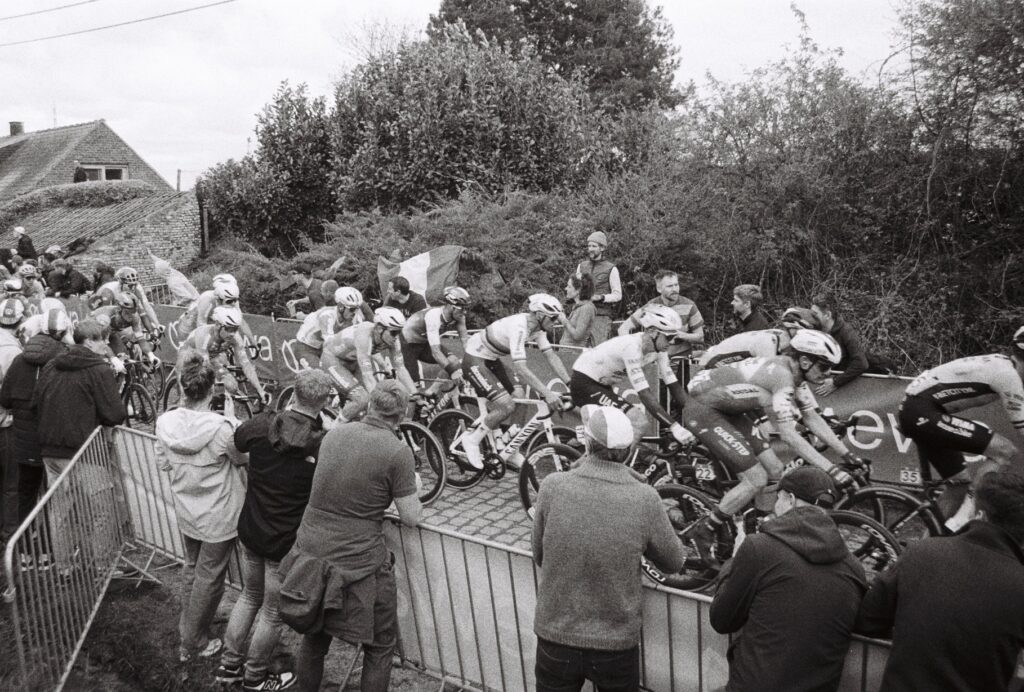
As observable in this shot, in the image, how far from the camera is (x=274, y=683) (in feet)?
15.5

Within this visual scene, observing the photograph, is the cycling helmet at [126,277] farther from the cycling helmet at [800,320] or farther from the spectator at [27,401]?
the cycling helmet at [800,320]

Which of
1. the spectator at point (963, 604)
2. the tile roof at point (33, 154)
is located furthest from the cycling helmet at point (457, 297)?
the tile roof at point (33, 154)

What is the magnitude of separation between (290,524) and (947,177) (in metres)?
11.5

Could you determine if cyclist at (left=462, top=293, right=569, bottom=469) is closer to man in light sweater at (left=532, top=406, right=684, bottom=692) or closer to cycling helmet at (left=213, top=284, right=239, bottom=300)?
cycling helmet at (left=213, top=284, right=239, bottom=300)

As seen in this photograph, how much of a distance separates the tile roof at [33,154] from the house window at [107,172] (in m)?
1.53

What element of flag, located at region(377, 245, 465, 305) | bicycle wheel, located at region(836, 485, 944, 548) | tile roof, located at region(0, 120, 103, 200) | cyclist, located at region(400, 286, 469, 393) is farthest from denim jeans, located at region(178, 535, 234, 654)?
tile roof, located at region(0, 120, 103, 200)

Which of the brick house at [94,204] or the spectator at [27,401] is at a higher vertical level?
the brick house at [94,204]

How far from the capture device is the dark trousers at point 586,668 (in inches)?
134

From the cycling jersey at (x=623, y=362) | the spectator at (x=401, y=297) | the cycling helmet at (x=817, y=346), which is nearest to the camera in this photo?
the cycling helmet at (x=817, y=346)

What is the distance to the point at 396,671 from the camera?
4.88 metres

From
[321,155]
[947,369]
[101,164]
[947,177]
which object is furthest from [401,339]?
[101,164]

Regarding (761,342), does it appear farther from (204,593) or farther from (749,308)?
(204,593)

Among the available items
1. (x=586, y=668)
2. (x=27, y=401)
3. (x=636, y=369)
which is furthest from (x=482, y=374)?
(x=586, y=668)

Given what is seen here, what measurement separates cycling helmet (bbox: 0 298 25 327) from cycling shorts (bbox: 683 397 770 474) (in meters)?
6.20
